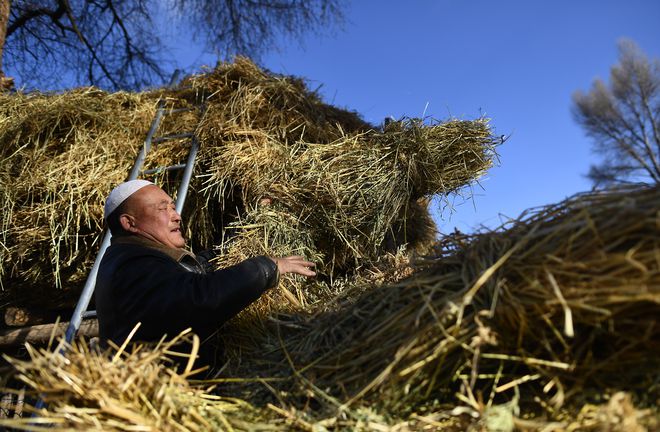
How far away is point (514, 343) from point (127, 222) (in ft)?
6.56

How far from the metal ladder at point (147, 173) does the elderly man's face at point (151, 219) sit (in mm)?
377

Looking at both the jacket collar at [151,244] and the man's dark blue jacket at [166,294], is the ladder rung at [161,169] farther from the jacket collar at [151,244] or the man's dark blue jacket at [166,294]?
the man's dark blue jacket at [166,294]

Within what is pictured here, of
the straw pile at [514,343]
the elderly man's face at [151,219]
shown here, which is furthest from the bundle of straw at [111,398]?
the elderly man's face at [151,219]

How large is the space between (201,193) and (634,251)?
264 centimetres

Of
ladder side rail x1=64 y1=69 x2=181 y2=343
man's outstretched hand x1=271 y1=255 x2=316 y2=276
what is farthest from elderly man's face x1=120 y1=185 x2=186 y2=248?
man's outstretched hand x1=271 y1=255 x2=316 y2=276

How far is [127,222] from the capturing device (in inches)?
98.8

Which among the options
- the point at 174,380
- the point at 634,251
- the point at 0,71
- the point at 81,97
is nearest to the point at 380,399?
the point at 174,380

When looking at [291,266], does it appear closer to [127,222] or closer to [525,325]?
[127,222]

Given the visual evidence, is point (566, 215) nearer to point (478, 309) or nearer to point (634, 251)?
point (634, 251)

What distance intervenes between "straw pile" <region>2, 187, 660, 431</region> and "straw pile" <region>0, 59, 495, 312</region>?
3.69 ft

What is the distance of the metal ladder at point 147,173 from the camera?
2716mm

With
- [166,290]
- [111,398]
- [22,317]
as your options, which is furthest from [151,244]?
[22,317]

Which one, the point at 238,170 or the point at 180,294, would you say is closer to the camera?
the point at 180,294

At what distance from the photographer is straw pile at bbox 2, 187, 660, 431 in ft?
3.58
